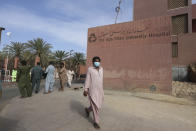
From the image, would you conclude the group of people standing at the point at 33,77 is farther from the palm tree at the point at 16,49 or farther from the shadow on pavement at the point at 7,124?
the palm tree at the point at 16,49

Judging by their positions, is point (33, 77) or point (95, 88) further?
point (33, 77)

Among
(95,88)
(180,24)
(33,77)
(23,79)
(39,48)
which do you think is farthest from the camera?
(39,48)

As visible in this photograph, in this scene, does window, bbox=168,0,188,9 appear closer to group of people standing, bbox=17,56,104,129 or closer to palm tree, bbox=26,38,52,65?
group of people standing, bbox=17,56,104,129

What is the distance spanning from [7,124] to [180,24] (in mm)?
16624

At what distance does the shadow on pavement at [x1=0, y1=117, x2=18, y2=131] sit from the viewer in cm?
310

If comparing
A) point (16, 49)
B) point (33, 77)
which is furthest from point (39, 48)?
point (33, 77)

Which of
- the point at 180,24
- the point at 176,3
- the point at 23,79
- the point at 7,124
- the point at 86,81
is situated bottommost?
the point at 7,124

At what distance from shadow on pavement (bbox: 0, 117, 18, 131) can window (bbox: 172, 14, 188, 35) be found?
15.9 meters

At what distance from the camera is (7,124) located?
3336 millimetres

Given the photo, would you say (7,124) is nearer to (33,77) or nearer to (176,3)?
(33,77)

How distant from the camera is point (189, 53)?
13.6 m

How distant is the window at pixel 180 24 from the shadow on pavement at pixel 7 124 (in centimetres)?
1592

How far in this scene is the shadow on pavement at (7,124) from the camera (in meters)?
3.10

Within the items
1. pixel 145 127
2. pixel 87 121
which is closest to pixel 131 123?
Result: pixel 145 127
